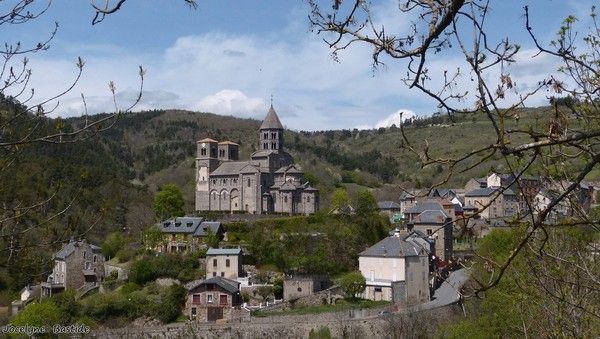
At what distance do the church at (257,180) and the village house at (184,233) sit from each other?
927 cm

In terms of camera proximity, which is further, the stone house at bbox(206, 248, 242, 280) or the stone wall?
the stone house at bbox(206, 248, 242, 280)

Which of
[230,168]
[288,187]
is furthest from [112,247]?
[230,168]

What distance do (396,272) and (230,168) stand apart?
923 inches

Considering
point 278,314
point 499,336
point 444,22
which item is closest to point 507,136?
point 444,22

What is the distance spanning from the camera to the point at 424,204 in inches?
2024

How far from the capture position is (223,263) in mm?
38625

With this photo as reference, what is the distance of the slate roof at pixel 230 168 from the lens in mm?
56028

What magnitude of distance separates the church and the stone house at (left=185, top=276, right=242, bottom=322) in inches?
707

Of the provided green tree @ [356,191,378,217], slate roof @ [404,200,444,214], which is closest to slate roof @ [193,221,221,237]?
green tree @ [356,191,378,217]

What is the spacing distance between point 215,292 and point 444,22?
3228 centimetres

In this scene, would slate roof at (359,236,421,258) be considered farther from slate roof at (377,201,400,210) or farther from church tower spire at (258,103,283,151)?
slate roof at (377,201,400,210)

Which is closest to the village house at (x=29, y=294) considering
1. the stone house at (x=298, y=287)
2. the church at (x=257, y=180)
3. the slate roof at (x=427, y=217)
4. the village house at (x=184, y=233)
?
the village house at (x=184, y=233)

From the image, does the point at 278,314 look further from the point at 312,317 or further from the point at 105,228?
the point at 105,228

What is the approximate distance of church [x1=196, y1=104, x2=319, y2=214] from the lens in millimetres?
52966
